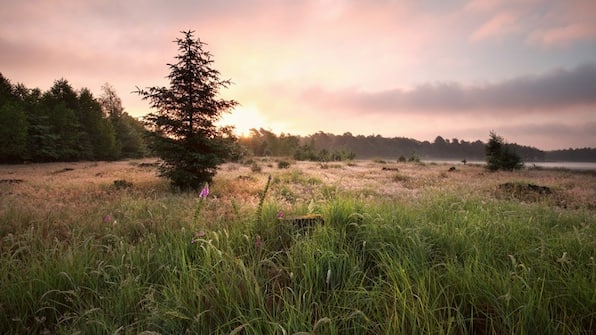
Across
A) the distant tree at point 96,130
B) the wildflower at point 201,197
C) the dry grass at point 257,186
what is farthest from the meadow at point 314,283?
the distant tree at point 96,130

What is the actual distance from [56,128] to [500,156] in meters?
58.4

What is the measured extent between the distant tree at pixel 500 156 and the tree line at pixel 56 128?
3525 centimetres

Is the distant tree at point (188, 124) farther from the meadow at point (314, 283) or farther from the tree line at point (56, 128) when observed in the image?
the tree line at point (56, 128)

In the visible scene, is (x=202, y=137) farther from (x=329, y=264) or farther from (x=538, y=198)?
(x=538, y=198)

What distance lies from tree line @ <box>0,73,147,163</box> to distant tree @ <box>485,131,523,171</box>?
1388 inches

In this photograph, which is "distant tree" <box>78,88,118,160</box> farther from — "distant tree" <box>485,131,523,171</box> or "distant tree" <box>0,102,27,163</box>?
"distant tree" <box>485,131,523,171</box>

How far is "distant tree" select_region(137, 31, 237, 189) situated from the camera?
1110 centimetres

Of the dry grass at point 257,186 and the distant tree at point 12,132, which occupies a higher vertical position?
the distant tree at point 12,132

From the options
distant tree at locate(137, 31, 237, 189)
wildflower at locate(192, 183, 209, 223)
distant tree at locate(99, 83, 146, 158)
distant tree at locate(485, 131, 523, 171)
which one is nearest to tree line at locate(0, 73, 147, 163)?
distant tree at locate(99, 83, 146, 158)

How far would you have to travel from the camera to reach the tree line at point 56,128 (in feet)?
105

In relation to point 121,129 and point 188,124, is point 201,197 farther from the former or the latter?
point 121,129

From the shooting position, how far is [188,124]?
11648 millimetres

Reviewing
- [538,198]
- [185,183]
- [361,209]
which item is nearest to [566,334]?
[361,209]

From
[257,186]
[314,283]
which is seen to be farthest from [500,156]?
[314,283]
